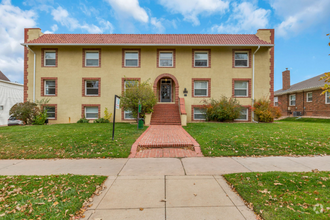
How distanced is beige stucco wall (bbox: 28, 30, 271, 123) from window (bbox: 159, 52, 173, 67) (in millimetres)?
529

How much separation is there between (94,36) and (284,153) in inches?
704

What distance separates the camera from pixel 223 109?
13359mm

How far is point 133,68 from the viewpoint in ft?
49.0

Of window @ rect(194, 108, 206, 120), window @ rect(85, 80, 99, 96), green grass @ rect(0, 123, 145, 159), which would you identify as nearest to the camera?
green grass @ rect(0, 123, 145, 159)

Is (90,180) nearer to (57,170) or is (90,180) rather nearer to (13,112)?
(57,170)

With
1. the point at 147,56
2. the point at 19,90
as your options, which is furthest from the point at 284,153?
the point at 19,90

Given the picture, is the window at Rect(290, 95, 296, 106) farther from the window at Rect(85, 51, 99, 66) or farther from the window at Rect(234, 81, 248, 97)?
the window at Rect(85, 51, 99, 66)

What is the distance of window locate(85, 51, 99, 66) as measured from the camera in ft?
49.3

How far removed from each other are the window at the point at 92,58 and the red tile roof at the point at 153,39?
95cm

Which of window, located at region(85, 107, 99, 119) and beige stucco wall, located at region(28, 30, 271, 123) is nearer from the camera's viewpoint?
beige stucco wall, located at region(28, 30, 271, 123)

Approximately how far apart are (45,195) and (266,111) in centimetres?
1537

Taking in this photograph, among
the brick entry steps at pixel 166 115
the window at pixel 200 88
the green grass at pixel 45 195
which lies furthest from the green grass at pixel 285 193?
the window at pixel 200 88

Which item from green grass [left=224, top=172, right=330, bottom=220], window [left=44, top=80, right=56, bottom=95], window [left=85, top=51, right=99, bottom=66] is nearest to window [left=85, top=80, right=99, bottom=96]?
window [left=85, top=51, right=99, bottom=66]

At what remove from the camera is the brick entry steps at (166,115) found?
12141 mm
